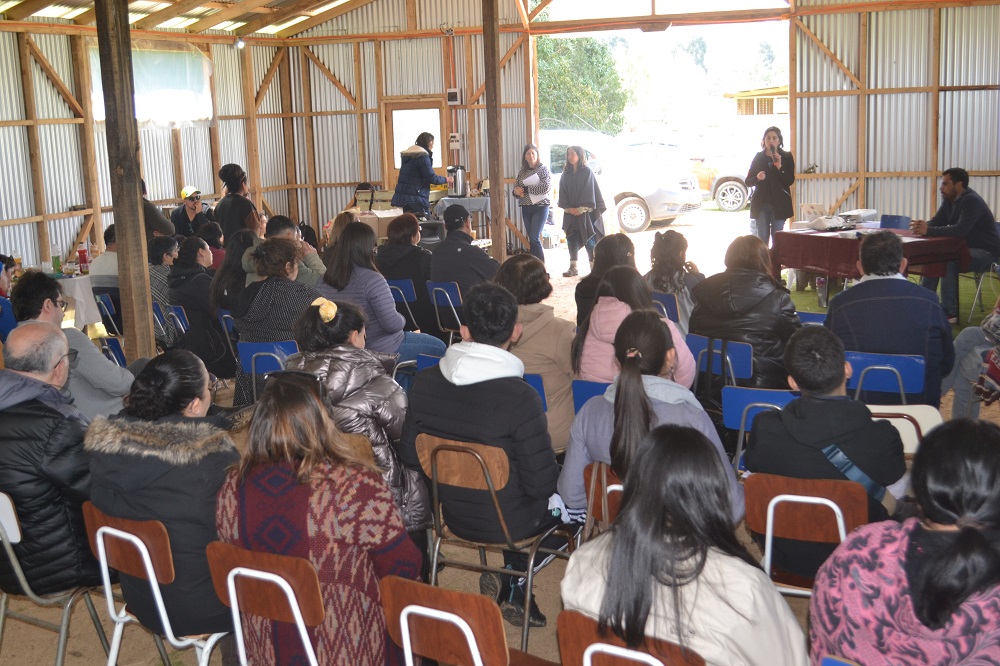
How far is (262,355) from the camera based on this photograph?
18.1 feet

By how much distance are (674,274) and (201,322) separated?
3228 mm

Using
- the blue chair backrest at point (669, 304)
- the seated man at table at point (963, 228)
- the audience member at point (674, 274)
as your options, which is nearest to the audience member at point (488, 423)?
the blue chair backrest at point (669, 304)

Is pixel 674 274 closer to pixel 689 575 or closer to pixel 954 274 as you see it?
pixel 954 274

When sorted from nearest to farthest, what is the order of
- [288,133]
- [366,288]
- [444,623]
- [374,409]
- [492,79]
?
[444,623] → [374,409] → [366,288] → [492,79] → [288,133]

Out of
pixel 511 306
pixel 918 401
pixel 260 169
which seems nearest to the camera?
pixel 511 306

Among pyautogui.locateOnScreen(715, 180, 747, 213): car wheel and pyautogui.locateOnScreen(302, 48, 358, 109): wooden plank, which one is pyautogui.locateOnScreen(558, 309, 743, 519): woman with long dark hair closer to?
pyautogui.locateOnScreen(302, 48, 358, 109): wooden plank

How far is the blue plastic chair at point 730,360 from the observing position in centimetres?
498

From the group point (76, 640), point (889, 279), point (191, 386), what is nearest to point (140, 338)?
point (76, 640)

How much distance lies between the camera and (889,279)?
5113mm

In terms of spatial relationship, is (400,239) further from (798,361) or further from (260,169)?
(260,169)

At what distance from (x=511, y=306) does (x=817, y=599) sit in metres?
1.81

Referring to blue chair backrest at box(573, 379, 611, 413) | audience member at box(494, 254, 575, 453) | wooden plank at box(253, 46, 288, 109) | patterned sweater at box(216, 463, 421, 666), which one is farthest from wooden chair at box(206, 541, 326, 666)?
wooden plank at box(253, 46, 288, 109)

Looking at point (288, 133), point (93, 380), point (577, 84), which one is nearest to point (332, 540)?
point (93, 380)

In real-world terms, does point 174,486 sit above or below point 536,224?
below
